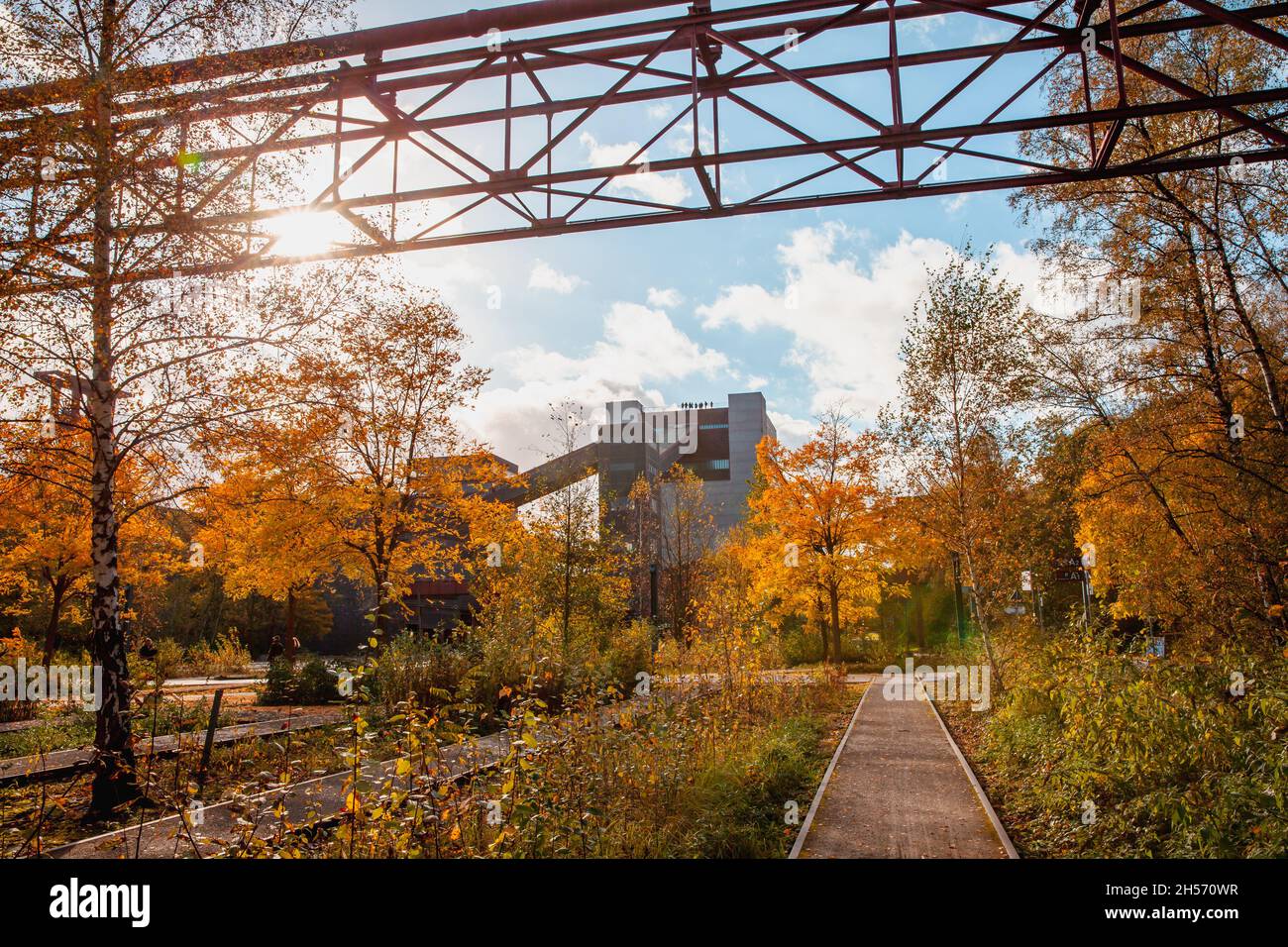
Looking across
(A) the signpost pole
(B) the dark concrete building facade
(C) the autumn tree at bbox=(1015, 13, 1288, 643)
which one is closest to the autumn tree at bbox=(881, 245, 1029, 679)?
(C) the autumn tree at bbox=(1015, 13, 1288, 643)

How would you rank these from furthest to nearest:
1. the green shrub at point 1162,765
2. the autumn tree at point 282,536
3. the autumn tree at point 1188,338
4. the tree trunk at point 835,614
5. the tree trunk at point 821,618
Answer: the tree trunk at point 821,618
the tree trunk at point 835,614
the autumn tree at point 282,536
the autumn tree at point 1188,338
the green shrub at point 1162,765

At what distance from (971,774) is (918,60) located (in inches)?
328

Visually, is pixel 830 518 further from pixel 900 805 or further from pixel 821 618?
pixel 900 805

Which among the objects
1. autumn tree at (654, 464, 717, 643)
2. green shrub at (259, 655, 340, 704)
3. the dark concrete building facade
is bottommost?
green shrub at (259, 655, 340, 704)

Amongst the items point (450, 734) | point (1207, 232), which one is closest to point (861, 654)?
point (1207, 232)

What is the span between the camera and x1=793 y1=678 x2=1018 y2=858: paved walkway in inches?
265

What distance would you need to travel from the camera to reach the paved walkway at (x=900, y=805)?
22.0 feet

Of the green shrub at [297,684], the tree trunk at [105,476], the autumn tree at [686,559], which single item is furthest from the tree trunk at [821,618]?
the tree trunk at [105,476]

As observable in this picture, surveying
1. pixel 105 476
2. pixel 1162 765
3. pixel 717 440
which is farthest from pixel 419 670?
pixel 717 440

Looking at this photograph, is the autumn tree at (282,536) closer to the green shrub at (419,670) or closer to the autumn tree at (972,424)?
the green shrub at (419,670)

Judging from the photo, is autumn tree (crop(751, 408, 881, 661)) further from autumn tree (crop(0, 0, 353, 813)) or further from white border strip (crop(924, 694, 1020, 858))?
autumn tree (crop(0, 0, 353, 813))
